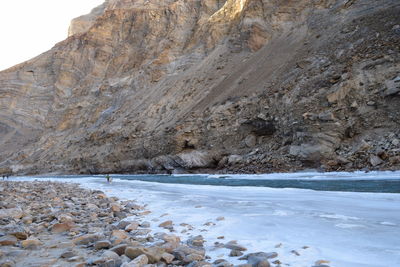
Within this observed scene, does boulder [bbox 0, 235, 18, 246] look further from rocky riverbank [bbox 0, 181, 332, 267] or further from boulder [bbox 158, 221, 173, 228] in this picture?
boulder [bbox 158, 221, 173, 228]

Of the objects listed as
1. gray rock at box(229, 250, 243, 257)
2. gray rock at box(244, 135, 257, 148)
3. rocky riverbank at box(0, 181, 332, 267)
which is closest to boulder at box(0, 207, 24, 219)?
rocky riverbank at box(0, 181, 332, 267)

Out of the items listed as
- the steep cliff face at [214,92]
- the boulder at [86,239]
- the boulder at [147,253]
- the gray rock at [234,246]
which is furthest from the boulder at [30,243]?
the steep cliff face at [214,92]

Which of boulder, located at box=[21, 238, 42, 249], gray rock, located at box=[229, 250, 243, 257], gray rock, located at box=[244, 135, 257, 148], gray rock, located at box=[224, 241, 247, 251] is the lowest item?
boulder, located at box=[21, 238, 42, 249]

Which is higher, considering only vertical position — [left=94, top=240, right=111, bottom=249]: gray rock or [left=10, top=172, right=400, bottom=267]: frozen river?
[left=10, top=172, right=400, bottom=267]: frozen river

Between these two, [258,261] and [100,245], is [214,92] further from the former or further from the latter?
[258,261]

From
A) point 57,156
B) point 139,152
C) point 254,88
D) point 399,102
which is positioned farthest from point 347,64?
point 57,156

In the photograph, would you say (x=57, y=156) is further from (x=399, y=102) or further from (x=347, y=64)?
(x=399, y=102)

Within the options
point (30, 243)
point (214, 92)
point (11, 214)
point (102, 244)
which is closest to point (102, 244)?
point (102, 244)

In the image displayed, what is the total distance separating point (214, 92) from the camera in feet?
106

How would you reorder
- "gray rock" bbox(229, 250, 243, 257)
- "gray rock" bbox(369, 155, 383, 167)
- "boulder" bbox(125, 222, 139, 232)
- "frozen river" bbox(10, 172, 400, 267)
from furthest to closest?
"gray rock" bbox(369, 155, 383, 167) → "boulder" bbox(125, 222, 139, 232) → "gray rock" bbox(229, 250, 243, 257) → "frozen river" bbox(10, 172, 400, 267)

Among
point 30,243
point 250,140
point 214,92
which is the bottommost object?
point 30,243

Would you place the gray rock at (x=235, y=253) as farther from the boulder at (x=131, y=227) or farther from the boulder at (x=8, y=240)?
the boulder at (x=8, y=240)

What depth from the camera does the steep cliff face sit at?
19.3 metres

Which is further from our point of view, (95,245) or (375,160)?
(375,160)
